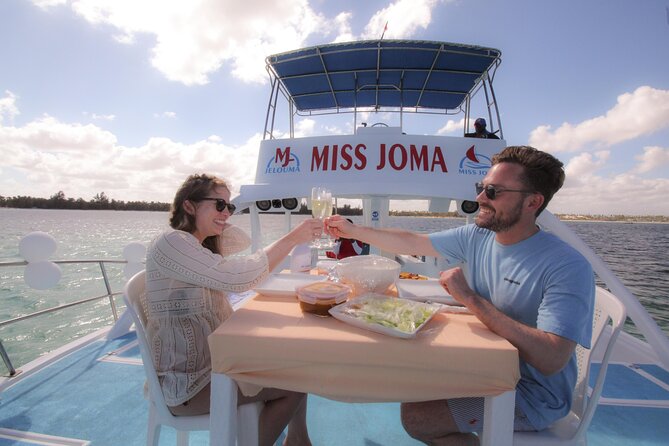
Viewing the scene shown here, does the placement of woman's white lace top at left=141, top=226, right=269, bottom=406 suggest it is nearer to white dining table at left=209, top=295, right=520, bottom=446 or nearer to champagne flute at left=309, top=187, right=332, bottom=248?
white dining table at left=209, top=295, right=520, bottom=446

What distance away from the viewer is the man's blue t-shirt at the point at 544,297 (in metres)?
1.26

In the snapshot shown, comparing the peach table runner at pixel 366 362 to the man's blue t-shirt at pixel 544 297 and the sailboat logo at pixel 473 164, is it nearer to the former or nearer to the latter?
the man's blue t-shirt at pixel 544 297

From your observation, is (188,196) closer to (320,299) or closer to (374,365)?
(320,299)

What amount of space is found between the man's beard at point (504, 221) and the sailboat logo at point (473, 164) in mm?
3491

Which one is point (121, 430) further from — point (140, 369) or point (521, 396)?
point (521, 396)

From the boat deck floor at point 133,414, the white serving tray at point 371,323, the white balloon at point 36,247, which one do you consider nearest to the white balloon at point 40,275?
the white balloon at point 36,247

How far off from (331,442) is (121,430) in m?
1.51

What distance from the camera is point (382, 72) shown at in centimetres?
616

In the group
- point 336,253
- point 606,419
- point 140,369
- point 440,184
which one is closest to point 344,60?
point 440,184

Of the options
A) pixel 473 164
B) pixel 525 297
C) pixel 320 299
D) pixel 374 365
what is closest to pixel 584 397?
pixel 525 297

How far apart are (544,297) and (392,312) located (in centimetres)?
65

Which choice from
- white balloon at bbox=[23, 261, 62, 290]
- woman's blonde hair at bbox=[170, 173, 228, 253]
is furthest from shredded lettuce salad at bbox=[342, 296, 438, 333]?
white balloon at bbox=[23, 261, 62, 290]

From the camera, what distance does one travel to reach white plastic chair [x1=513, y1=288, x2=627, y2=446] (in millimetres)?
1350

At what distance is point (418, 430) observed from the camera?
1465 mm
